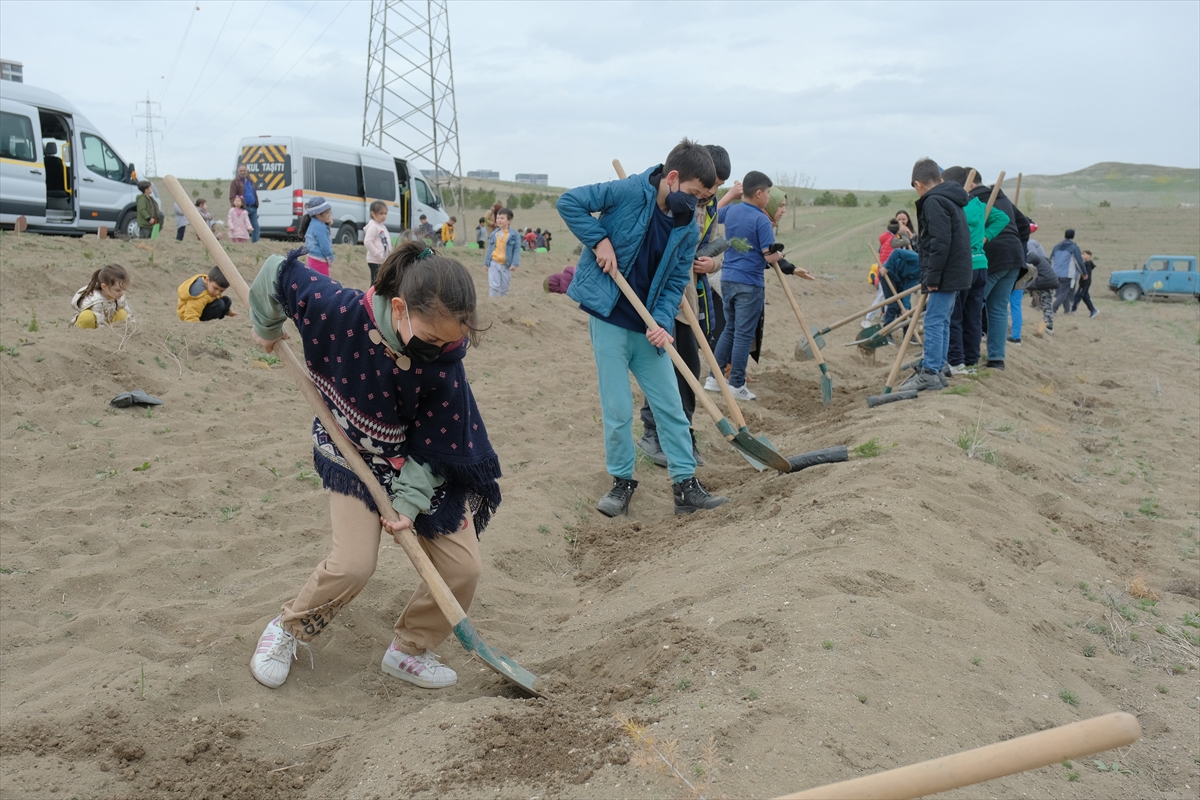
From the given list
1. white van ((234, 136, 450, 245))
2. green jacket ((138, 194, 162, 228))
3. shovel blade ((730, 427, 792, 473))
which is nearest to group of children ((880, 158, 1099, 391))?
shovel blade ((730, 427, 792, 473))

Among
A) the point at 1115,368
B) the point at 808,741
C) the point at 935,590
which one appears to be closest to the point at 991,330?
the point at 1115,368

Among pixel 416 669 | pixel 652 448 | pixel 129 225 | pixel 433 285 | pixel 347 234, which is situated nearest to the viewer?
pixel 433 285

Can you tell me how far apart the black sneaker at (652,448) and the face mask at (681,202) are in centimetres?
201

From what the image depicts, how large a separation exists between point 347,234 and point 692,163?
16.5 metres

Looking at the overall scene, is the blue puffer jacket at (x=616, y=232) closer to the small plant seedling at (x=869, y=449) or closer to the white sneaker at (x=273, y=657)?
the small plant seedling at (x=869, y=449)

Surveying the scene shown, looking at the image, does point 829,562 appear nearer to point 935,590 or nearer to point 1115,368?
point 935,590

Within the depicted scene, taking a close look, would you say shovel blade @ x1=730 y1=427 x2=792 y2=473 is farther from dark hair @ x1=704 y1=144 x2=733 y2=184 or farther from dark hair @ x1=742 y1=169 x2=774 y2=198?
dark hair @ x1=742 y1=169 x2=774 y2=198

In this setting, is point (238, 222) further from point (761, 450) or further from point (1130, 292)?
point (1130, 292)

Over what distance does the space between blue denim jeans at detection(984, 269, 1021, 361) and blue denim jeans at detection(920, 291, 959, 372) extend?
4.43ft

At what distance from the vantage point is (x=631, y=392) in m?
5.04

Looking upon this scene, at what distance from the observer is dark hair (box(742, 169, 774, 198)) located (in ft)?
24.7

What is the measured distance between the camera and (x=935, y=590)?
3.54m

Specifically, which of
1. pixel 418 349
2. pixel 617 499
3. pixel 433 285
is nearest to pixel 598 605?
pixel 617 499

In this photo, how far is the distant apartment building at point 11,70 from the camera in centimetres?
1568
